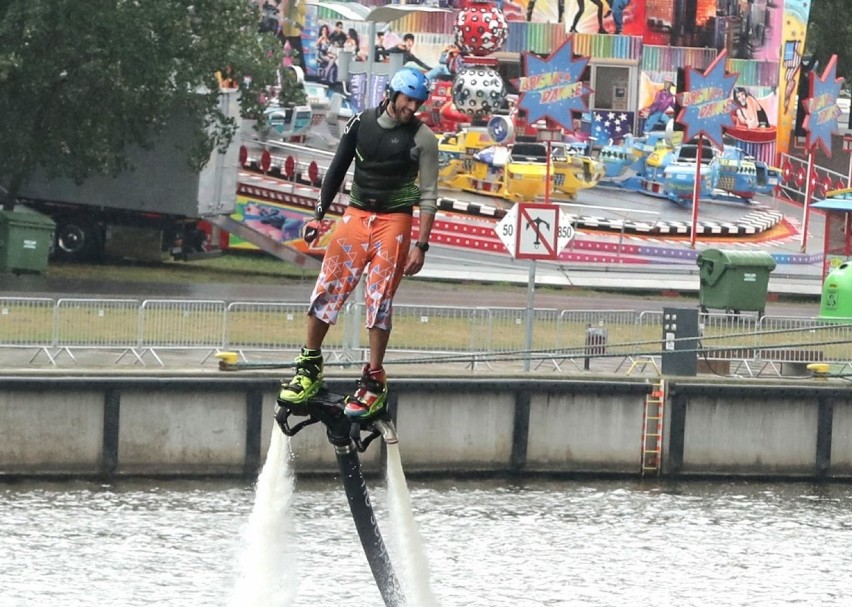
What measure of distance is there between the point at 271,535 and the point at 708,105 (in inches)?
1835

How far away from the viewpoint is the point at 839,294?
4447 cm

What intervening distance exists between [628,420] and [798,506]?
370 centimetres

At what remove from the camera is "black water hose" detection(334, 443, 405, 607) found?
18.0 meters

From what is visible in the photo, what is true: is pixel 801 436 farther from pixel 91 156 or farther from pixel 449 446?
pixel 91 156

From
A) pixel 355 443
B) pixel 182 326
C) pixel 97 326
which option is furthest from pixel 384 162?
pixel 182 326

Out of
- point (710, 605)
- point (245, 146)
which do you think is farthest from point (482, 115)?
point (710, 605)

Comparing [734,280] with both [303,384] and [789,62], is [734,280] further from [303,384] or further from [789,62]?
[789,62]

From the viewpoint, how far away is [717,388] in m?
A: 39.3

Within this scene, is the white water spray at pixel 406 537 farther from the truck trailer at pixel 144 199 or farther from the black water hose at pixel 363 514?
the truck trailer at pixel 144 199

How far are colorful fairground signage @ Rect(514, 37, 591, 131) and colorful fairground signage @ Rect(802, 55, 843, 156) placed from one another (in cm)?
891

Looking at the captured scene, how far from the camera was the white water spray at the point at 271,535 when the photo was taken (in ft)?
60.3

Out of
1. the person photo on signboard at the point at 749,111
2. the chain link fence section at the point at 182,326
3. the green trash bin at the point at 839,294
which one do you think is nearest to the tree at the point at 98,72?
the chain link fence section at the point at 182,326

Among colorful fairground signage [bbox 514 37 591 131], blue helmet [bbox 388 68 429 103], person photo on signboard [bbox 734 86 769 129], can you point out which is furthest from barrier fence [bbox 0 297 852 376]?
person photo on signboard [bbox 734 86 769 129]

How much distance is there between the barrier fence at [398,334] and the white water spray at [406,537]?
48.0ft
